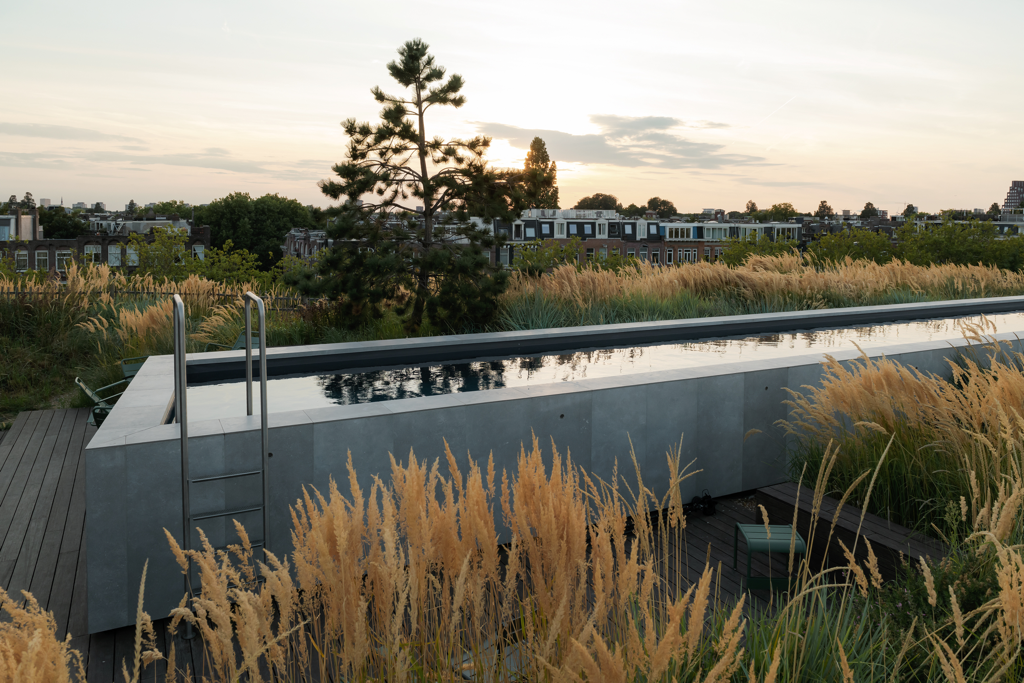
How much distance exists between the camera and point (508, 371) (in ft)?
17.9

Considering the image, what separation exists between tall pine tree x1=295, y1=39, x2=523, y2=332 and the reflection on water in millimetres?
1645

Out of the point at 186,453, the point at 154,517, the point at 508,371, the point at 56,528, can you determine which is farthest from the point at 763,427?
the point at 56,528

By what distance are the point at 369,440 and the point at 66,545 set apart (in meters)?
1.88

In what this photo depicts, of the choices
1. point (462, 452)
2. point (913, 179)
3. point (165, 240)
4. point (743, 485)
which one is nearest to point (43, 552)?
point (462, 452)

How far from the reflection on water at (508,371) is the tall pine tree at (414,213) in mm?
1645

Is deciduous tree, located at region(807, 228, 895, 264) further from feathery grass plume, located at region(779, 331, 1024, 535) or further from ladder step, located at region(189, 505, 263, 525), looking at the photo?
ladder step, located at region(189, 505, 263, 525)

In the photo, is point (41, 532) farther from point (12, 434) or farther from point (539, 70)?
point (539, 70)

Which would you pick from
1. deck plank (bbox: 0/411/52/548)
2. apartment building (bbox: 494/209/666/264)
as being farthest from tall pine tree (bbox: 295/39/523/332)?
apartment building (bbox: 494/209/666/264)

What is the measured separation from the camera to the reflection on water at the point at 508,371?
15.0ft

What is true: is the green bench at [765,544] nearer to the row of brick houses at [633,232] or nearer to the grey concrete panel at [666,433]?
the grey concrete panel at [666,433]

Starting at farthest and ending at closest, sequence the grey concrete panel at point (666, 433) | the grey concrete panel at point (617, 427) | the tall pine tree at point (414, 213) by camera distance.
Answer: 1. the tall pine tree at point (414, 213)
2. the grey concrete panel at point (666, 433)
3. the grey concrete panel at point (617, 427)

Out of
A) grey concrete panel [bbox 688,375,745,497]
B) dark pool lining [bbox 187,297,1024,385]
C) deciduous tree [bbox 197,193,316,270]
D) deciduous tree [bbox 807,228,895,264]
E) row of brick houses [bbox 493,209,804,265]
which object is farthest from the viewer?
deciduous tree [bbox 197,193,316,270]

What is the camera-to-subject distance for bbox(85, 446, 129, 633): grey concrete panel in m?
2.85

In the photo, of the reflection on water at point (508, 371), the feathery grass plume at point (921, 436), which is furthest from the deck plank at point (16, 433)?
the feathery grass plume at point (921, 436)
